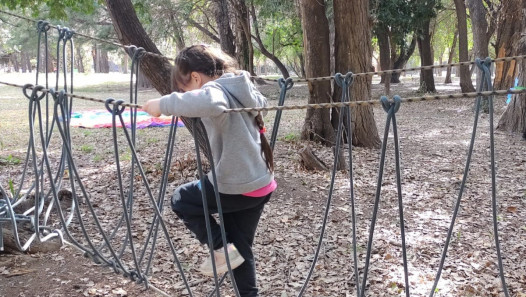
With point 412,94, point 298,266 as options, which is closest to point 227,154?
point 298,266

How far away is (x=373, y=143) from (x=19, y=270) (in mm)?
3939

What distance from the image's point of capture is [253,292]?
1.95 m

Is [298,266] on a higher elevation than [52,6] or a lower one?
lower

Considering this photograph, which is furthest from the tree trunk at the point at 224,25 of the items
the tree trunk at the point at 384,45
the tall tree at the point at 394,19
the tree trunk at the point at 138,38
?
the tree trunk at the point at 138,38

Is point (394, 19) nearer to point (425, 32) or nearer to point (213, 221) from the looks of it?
point (425, 32)

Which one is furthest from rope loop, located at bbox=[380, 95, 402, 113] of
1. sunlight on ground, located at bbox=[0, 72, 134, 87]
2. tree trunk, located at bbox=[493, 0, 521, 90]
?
sunlight on ground, located at bbox=[0, 72, 134, 87]

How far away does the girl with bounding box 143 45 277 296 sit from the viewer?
1.53m

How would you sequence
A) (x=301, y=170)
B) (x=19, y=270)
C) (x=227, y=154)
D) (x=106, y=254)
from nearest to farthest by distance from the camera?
(x=227, y=154) < (x=19, y=270) < (x=106, y=254) < (x=301, y=170)

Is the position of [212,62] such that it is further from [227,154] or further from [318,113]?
[318,113]

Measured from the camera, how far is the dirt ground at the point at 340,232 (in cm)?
255

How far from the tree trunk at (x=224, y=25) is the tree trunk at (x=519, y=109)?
5696 millimetres

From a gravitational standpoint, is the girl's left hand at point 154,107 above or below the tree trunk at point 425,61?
below

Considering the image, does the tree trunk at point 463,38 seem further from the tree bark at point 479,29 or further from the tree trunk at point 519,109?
the tree trunk at point 519,109

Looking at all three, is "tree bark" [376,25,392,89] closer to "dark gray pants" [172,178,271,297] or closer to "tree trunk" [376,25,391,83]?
"tree trunk" [376,25,391,83]
